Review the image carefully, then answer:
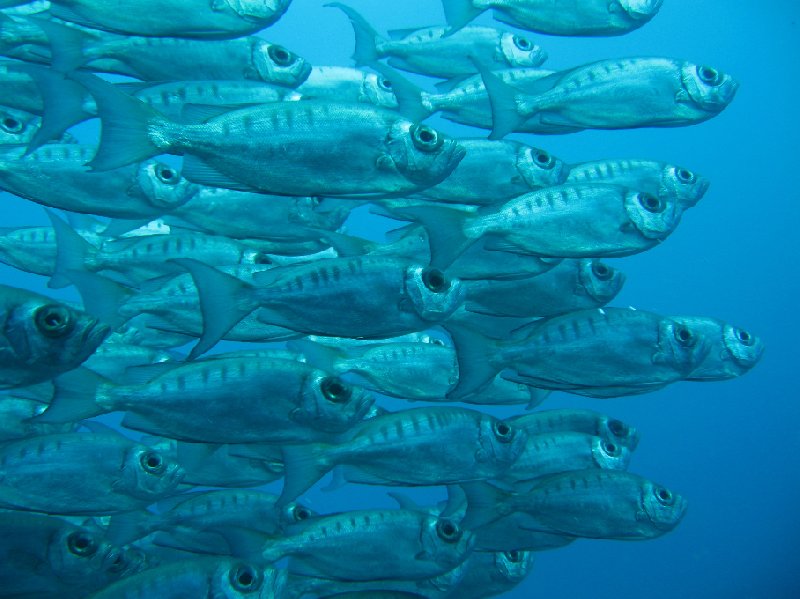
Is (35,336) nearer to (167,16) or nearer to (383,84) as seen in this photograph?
(167,16)

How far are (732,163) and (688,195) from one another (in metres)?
41.2

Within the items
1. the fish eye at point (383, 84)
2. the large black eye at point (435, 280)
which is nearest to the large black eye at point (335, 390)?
the large black eye at point (435, 280)

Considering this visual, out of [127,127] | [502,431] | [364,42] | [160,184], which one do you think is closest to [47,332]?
[127,127]

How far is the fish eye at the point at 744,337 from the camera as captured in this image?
447 centimetres

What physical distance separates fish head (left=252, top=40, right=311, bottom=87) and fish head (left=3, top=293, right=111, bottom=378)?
2.20 m

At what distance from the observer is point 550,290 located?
151 inches

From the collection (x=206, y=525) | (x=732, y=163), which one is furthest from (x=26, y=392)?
→ (x=732, y=163)

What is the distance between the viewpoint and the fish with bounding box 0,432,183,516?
3.23 meters

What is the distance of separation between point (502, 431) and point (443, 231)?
1.32 metres

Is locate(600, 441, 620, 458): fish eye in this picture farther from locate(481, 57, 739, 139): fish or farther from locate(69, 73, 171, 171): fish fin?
locate(69, 73, 171, 171): fish fin

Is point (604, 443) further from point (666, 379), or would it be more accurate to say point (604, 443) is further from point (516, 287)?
point (516, 287)

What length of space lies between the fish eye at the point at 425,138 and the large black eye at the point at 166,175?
5.15 ft

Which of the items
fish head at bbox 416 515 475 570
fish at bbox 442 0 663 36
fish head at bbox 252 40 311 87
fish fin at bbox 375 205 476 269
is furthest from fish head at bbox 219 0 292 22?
fish head at bbox 416 515 475 570

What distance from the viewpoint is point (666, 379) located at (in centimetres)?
365
